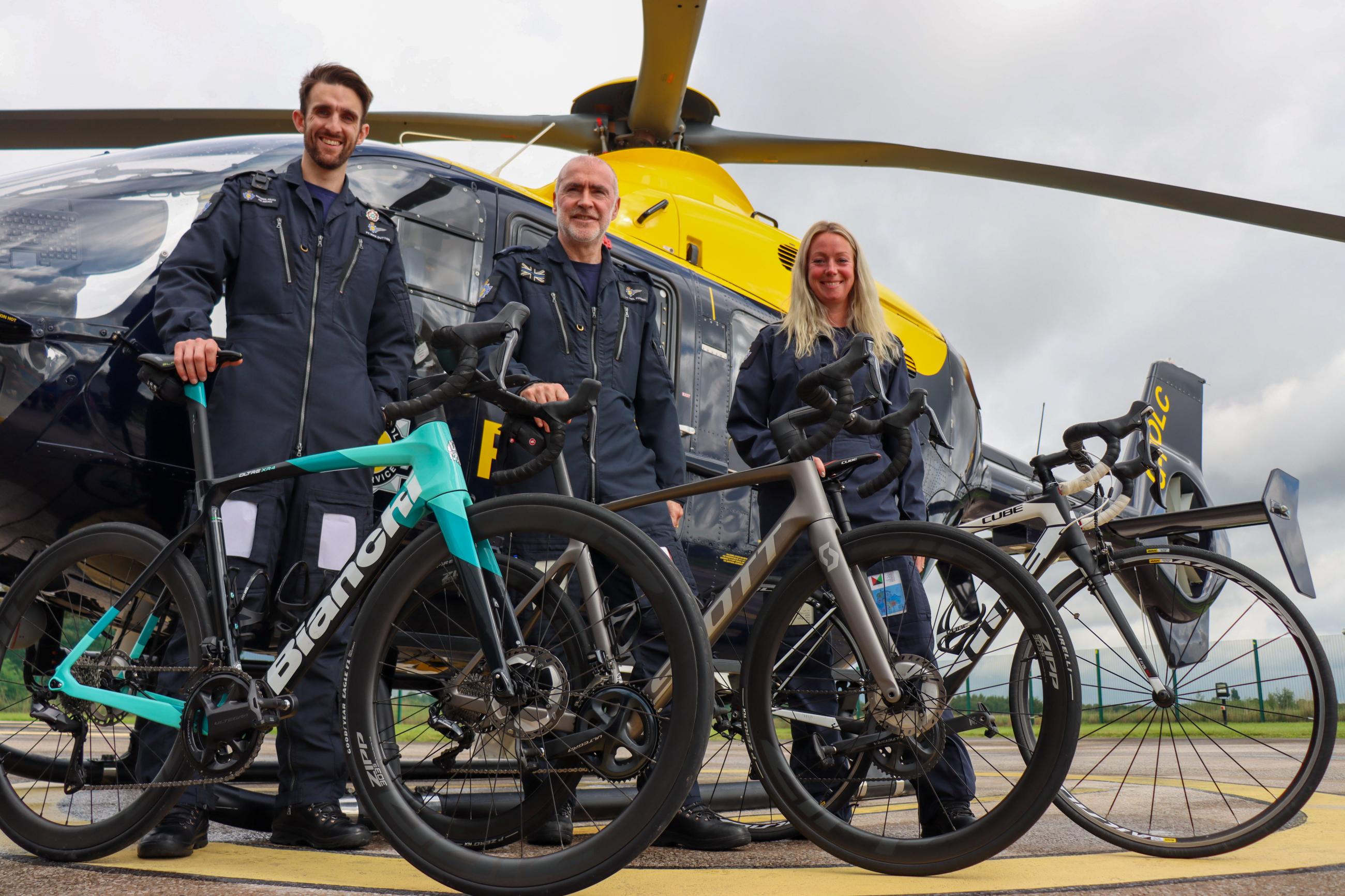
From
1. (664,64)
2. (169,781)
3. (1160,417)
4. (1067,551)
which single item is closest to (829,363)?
(1067,551)

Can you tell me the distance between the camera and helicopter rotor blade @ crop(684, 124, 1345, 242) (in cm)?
642

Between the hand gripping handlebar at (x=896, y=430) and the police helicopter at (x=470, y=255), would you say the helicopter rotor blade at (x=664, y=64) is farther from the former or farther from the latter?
the hand gripping handlebar at (x=896, y=430)

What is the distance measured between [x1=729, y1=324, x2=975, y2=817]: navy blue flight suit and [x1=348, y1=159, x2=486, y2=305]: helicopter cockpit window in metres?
1.29

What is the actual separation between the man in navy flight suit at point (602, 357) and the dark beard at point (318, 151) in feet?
1.89

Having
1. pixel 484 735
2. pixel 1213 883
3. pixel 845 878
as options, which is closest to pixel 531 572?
pixel 484 735

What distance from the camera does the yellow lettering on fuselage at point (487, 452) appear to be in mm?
3770

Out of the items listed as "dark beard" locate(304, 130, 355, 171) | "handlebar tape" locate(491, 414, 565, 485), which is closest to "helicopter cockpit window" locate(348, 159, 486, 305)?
"dark beard" locate(304, 130, 355, 171)

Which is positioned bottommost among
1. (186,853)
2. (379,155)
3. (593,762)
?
(186,853)

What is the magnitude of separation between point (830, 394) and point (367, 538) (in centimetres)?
123

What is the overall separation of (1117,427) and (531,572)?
2.09 meters

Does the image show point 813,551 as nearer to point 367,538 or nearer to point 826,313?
point 367,538

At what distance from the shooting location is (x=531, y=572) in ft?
8.13

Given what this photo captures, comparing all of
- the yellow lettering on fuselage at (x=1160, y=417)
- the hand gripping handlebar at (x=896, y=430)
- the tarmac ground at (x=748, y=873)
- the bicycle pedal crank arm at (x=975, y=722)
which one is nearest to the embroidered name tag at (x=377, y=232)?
the hand gripping handlebar at (x=896, y=430)

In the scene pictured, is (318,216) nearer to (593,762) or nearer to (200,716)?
(200,716)
